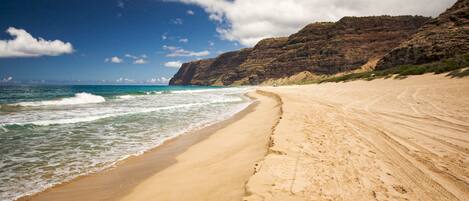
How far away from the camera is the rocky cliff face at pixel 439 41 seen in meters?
39.7

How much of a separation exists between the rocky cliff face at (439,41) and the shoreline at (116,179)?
4513cm

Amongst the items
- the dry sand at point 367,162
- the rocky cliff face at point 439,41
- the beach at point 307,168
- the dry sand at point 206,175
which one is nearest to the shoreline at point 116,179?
the beach at point 307,168

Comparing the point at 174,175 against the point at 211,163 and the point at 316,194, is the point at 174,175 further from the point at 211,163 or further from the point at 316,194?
the point at 316,194

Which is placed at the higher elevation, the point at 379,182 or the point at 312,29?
the point at 312,29

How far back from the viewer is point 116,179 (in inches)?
218

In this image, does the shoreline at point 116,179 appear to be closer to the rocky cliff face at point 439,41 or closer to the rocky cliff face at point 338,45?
the rocky cliff face at point 439,41

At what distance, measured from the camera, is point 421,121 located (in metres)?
9.13

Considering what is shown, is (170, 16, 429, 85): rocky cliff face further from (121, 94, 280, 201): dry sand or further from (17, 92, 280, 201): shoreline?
(17, 92, 280, 201): shoreline

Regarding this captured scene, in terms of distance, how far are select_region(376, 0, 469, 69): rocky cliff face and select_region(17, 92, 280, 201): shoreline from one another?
148ft

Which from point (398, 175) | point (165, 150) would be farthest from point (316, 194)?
point (165, 150)

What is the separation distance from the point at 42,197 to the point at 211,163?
322 cm

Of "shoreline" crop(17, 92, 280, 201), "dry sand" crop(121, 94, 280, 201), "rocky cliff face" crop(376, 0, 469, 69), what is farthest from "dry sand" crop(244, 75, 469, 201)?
"rocky cliff face" crop(376, 0, 469, 69)

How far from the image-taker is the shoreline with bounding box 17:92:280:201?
4.76 meters

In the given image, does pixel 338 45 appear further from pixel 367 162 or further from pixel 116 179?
pixel 116 179
